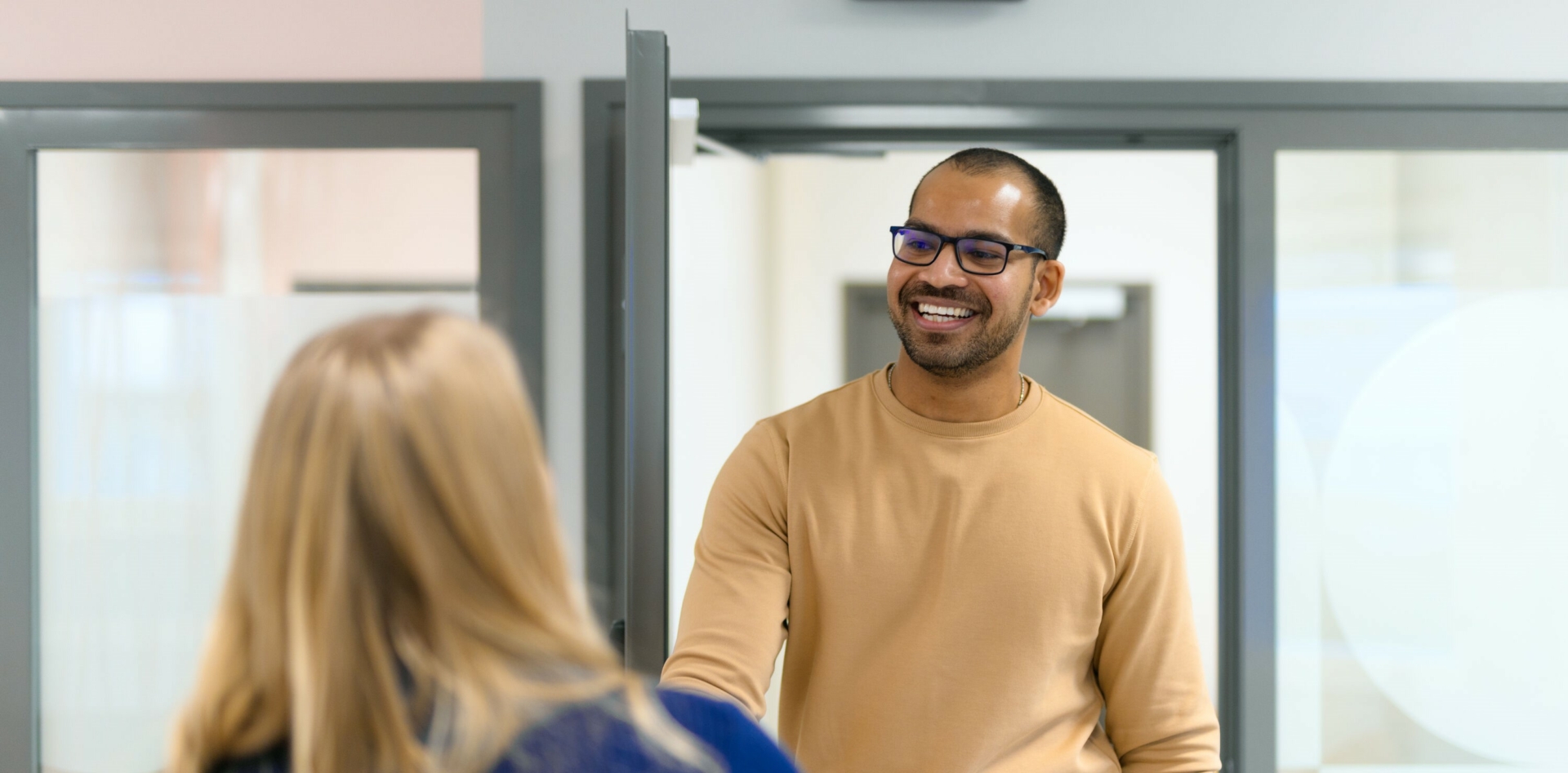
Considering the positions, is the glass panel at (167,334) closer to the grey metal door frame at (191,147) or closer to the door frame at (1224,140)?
the grey metal door frame at (191,147)

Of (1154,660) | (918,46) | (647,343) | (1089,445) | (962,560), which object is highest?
(918,46)

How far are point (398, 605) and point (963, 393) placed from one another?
76 centimetres

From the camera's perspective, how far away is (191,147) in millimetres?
1602

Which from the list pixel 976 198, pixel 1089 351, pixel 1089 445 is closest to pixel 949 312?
pixel 976 198

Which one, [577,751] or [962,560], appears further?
[962,560]

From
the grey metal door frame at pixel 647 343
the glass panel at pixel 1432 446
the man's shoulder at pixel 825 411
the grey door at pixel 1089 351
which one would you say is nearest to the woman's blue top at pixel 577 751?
the grey metal door frame at pixel 647 343

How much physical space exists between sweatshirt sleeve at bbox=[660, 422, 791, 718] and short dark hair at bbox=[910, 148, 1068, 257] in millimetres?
362

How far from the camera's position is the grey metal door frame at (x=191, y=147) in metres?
1.58

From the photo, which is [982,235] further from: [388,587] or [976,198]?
[388,587]

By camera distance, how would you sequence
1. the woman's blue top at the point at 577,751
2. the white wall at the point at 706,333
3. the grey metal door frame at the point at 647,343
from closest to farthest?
the woman's blue top at the point at 577,751, the grey metal door frame at the point at 647,343, the white wall at the point at 706,333

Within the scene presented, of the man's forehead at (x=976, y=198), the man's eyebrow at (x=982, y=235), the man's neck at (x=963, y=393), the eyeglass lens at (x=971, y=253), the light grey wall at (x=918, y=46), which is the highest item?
the light grey wall at (x=918, y=46)

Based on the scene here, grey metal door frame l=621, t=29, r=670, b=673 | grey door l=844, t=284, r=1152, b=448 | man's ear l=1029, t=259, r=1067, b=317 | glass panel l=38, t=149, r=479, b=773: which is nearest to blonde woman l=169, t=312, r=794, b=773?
grey metal door frame l=621, t=29, r=670, b=673

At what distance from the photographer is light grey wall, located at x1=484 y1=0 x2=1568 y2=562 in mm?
1580

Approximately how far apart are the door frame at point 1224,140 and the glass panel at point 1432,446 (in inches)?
2.3
